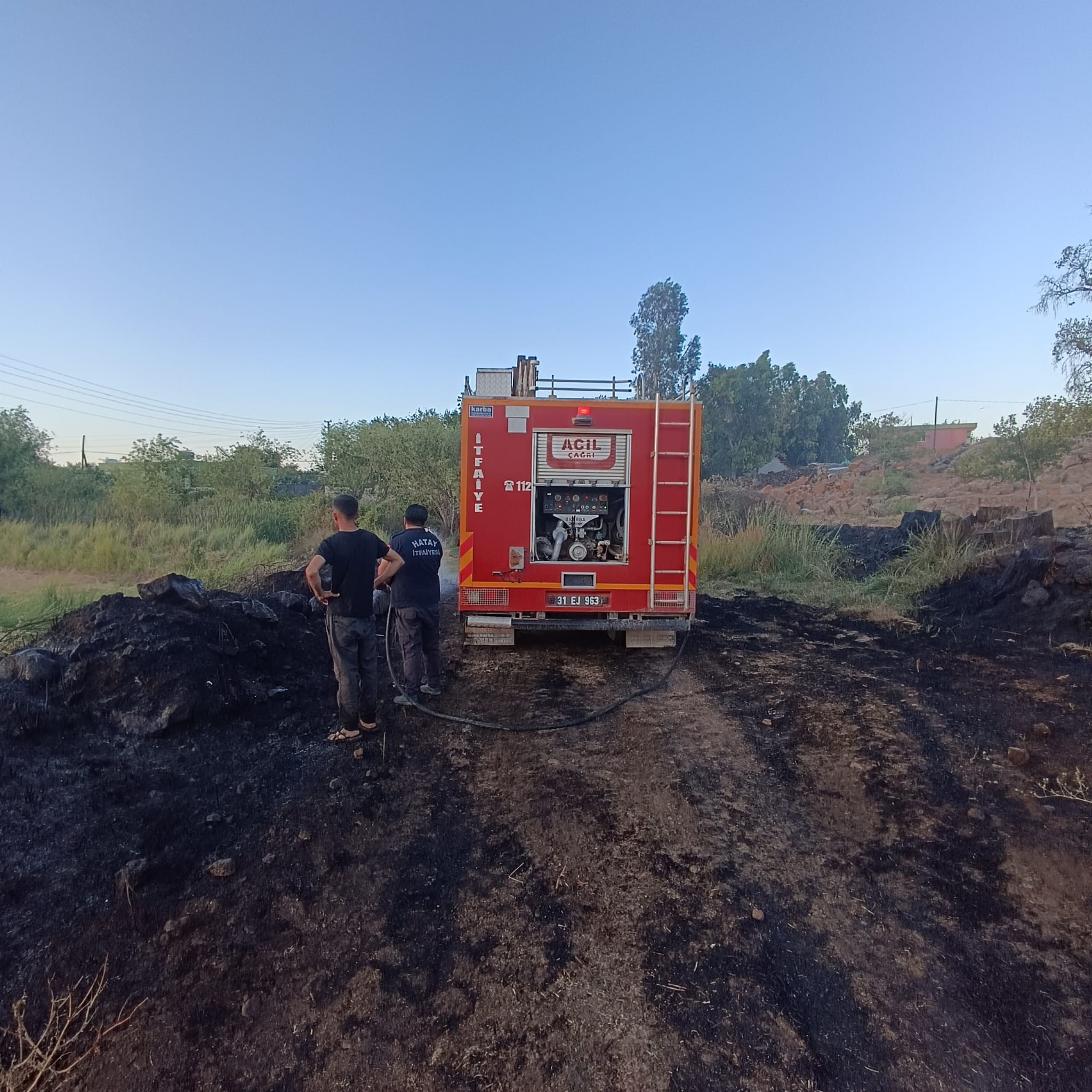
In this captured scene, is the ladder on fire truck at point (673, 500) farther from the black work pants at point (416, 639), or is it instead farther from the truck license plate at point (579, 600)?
the black work pants at point (416, 639)

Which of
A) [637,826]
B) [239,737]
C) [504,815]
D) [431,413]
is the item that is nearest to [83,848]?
[239,737]

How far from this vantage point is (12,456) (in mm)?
18938

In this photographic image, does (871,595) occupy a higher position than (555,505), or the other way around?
(555,505)

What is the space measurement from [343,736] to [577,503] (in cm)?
367

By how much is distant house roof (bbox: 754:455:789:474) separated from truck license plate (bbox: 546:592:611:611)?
133 ft

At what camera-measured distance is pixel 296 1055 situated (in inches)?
86.1

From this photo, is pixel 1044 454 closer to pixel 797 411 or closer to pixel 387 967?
pixel 387 967

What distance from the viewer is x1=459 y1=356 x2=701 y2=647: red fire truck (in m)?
6.84

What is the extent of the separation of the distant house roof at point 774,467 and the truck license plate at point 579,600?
4055cm

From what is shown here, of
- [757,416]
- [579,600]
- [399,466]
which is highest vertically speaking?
[757,416]

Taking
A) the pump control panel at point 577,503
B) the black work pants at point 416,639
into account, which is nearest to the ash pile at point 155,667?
the black work pants at point 416,639

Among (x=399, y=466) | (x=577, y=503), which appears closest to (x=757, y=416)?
(x=399, y=466)

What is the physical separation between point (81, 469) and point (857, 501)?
33.2m

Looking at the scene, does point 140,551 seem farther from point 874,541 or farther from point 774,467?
point 774,467
